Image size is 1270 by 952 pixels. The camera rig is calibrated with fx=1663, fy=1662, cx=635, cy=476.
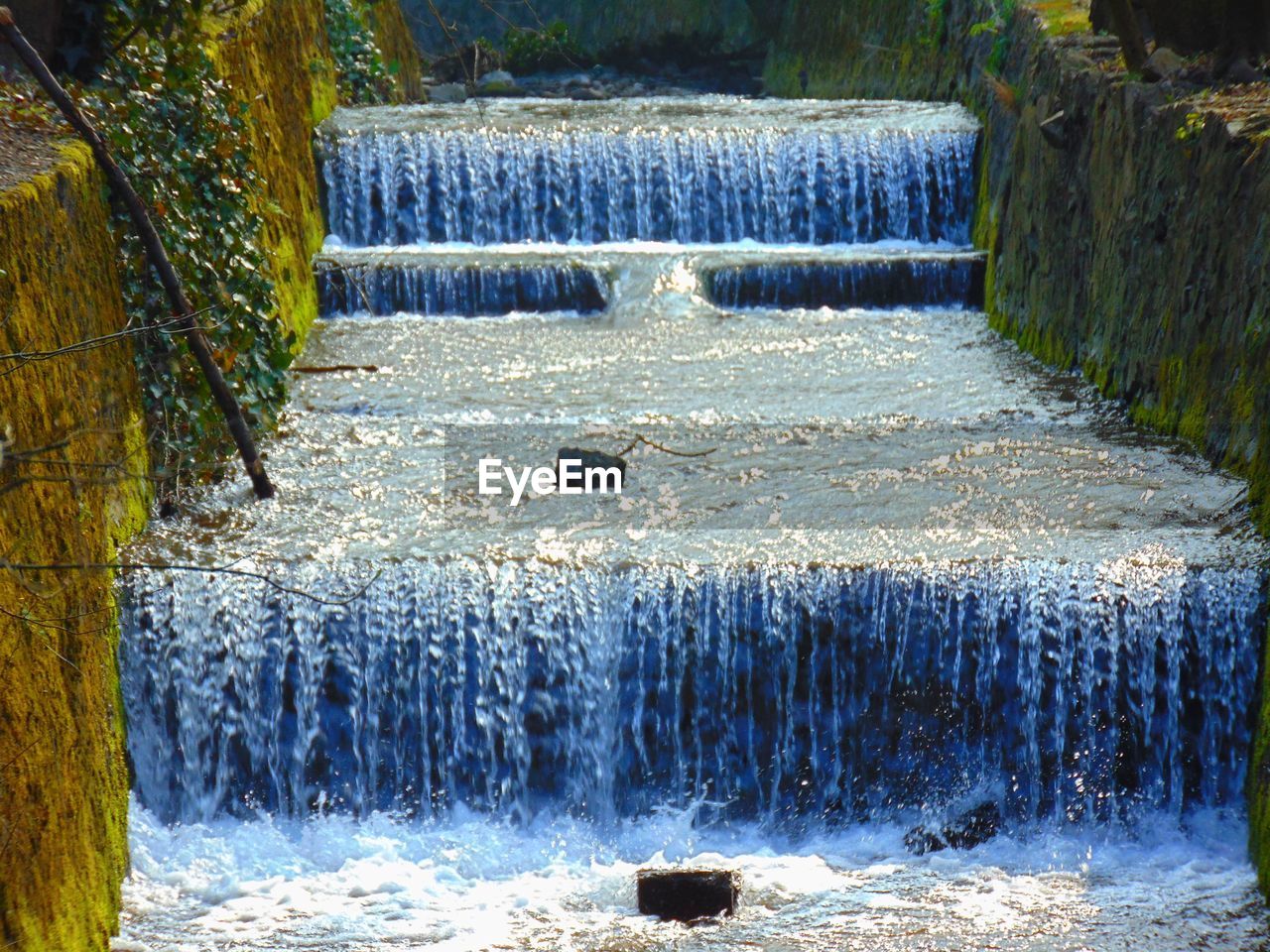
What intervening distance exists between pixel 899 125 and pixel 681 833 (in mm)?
7345

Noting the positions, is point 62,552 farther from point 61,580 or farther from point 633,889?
point 633,889

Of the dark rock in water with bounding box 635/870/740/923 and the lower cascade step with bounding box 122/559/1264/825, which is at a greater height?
the lower cascade step with bounding box 122/559/1264/825

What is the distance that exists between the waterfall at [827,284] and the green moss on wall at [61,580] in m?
4.87

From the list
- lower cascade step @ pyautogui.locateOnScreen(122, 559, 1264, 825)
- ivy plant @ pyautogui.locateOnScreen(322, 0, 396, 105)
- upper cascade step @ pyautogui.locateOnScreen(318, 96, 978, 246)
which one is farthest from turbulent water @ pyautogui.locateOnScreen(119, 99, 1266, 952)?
ivy plant @ pyautogui.locateOnScreen(322, 0, 396, 105)

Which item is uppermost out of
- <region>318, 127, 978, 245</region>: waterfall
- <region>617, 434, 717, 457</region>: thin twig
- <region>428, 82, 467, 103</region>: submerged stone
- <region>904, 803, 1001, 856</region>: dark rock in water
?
<region>428, 82, 467, 103</region>: submerged stone

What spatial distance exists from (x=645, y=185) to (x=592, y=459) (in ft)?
14.4

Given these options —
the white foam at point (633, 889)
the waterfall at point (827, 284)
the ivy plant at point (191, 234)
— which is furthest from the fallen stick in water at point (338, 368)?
the white foam at point (633, 889)

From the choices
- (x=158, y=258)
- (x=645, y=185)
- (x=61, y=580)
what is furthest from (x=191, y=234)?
(x=645, y=185)

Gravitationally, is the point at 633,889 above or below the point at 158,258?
below

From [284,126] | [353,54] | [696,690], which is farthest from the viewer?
[353,54]

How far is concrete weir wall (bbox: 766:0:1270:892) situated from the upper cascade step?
22.6 inches

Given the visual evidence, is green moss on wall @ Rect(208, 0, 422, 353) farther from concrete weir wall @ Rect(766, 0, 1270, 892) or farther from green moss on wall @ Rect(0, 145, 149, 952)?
concrete weir wall @ Rect(766, 0, 1270, 892)

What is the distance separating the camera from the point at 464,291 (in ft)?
35.6

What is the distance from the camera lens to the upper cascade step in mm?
11820
